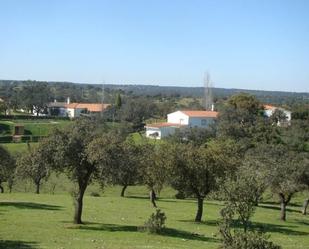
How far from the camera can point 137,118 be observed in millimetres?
158000

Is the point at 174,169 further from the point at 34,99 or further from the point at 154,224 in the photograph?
the point at 34,99

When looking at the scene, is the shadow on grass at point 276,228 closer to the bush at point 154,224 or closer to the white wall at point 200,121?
the bush at point 154,224

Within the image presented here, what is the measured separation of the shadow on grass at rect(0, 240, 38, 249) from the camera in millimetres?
23578

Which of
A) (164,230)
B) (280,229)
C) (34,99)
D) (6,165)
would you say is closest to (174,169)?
(164,230)

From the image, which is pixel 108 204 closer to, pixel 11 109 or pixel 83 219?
pixel 83 219

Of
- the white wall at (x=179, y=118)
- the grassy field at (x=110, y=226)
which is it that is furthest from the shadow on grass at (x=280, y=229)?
the white wall at (x=179, y=118)

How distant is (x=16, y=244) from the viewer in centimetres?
2445

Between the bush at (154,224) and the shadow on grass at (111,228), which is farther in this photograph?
the shadow on grass at (111,228)

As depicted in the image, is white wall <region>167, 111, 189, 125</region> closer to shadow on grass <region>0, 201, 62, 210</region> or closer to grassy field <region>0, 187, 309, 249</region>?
grassy field <region>0, 187, 309, 249</region>

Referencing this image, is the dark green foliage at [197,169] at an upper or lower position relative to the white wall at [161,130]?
upper

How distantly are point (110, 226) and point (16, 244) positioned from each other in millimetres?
8583

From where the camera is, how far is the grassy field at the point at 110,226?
85.6ft

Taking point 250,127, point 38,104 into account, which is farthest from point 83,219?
point 38,104

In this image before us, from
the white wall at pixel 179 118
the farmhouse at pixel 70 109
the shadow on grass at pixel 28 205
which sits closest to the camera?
the shadow on grass at pixel 28 205
